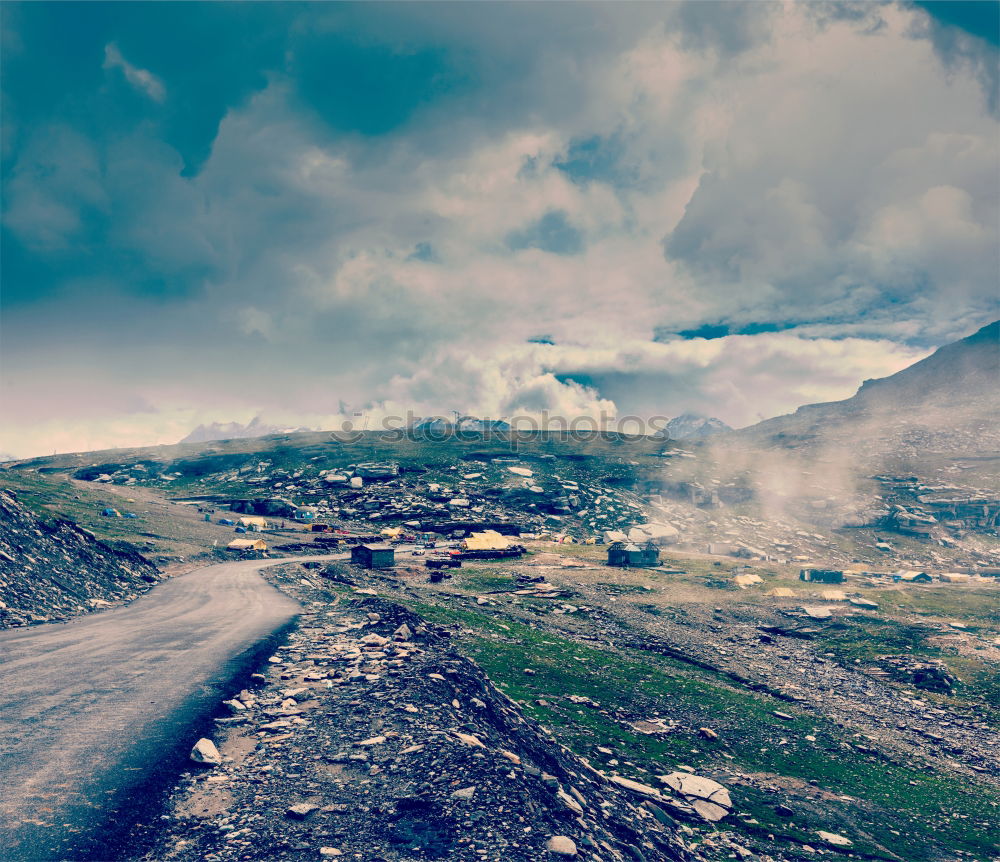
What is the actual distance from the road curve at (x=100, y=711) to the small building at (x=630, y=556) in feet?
143

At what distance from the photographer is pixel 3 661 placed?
17.4 m

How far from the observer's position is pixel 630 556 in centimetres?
6222

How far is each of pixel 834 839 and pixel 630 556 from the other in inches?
1951

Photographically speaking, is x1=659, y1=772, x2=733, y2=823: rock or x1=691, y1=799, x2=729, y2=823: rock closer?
x1=691, y1=799, x2=729, y2=823: rock

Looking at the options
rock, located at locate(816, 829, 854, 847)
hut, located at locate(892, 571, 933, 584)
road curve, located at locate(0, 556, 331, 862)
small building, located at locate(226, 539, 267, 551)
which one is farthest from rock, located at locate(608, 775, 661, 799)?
hut, located at locate(892, 571, 933, 584)

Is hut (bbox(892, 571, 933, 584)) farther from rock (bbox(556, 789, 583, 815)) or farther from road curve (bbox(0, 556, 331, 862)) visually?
rock (bbox(556, 789, 583, 815))

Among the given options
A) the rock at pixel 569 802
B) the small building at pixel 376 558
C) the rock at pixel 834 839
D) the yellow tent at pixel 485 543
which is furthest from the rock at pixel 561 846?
the yellow tent at pixel 485 543

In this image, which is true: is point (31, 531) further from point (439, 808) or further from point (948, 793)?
point (948, 793)

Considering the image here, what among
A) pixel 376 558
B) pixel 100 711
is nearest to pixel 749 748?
pixel 100 711

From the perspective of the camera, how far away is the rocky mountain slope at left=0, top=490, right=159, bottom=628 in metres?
25.3

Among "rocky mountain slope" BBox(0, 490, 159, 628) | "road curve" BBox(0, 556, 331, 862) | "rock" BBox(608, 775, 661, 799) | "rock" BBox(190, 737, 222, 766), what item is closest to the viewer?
"road curve" BBox(0, 556, 331, 862)

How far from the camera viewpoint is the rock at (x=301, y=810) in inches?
349

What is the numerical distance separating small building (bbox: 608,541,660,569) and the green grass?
3624cm

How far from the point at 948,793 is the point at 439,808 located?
1888cm
